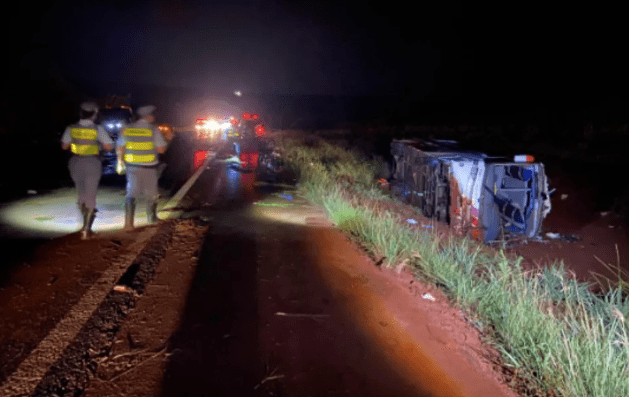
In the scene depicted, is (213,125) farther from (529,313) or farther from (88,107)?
(529,313)

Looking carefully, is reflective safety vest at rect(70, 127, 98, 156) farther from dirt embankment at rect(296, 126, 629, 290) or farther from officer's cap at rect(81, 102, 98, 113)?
dirt embankment at rect(296, 126, 629, 290)

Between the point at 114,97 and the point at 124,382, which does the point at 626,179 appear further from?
the point at 114,97

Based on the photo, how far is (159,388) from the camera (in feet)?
11.4

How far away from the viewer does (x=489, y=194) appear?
29.6ft

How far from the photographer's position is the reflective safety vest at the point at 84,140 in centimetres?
716

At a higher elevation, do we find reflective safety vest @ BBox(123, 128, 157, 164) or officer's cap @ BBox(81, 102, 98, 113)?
officer's cap @ BBox(81, 102, 98, 113)

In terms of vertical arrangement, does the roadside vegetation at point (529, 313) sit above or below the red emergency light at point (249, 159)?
below

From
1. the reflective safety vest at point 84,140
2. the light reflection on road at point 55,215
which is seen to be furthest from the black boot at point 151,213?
the reflective safety vest at point 84,140

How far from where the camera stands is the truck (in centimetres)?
900

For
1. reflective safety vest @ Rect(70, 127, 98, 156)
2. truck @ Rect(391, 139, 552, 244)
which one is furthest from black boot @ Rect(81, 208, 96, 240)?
truck @ Rect(391, 139, 552, 244)

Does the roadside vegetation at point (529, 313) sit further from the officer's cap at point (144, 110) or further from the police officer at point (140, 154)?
the officer's cap at point (144, 110)

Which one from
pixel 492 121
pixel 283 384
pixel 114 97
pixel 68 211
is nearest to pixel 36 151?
pixel 114 97

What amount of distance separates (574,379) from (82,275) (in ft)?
16.3

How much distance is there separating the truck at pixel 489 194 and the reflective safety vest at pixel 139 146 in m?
5.30
